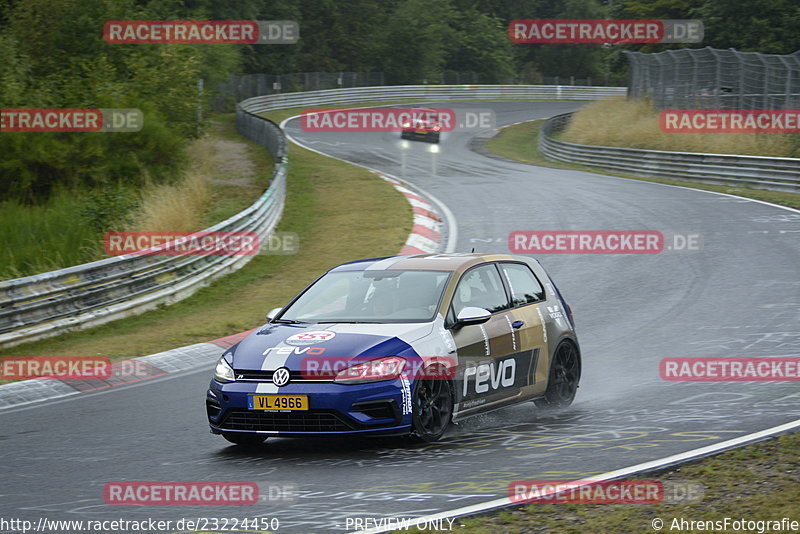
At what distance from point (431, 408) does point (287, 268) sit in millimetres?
11622

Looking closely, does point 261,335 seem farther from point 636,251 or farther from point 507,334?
point 636,251

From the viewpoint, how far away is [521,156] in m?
44.4

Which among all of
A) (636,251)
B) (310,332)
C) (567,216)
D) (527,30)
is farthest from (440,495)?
(527,30)

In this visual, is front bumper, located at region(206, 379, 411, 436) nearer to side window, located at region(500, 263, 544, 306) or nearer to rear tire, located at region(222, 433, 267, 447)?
rear tire, located at region(222, 433, 267, 447)

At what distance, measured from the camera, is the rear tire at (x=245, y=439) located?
773cm

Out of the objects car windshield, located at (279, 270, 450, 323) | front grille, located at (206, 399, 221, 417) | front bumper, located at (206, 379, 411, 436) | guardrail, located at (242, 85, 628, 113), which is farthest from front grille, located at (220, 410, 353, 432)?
guardrail, located at (242, 85, 628, 113)

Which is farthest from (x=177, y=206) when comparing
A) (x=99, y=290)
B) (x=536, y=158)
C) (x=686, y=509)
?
(x=536, y=158)

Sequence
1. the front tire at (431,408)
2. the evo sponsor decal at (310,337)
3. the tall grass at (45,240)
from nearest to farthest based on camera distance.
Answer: the front tire at (431,408)
the evo sponsor decal at (310,337)
the tall grass at (45,240)

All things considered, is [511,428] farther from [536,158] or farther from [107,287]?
[536,158]

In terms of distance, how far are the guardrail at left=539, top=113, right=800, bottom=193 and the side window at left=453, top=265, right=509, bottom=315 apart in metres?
19.8

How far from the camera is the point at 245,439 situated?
7871 millimetres

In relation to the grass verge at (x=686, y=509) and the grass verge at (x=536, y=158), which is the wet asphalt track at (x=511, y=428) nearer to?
the grass verge at (x=686, y=509)

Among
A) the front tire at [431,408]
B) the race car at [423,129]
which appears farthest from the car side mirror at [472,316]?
the race car at [423,129]

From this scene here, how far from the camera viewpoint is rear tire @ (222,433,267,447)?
7.73 metres
